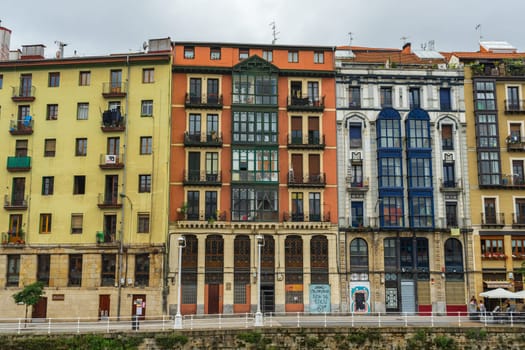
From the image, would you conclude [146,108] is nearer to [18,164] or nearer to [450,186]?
[18,164]

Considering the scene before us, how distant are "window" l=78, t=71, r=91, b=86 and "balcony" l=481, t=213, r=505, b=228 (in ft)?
128

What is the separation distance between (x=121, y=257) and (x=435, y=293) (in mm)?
28310

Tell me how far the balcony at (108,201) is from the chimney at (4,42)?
18815mm

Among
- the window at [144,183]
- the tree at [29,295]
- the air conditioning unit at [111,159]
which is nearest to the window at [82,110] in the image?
the air conditioning unit at [111,159]

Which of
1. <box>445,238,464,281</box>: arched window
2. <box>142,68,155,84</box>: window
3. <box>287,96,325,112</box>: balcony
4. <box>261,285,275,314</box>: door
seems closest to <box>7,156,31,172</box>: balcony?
<box>142,68,155,84</box>: window

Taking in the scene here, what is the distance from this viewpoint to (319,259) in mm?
53000

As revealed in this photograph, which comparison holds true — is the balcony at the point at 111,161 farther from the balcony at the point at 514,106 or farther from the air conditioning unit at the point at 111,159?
the balcony at the point at 514,106

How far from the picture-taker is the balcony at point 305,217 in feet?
175

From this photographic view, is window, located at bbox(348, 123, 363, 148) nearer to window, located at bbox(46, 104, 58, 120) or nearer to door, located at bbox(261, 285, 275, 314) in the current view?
door, located at bbox(261, 285, 275, 314)

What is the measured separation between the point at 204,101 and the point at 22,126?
1704 centimetres

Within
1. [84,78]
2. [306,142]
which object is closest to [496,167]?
[306,142]

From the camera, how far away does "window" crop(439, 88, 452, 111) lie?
186 feet

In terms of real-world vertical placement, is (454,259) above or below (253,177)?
below

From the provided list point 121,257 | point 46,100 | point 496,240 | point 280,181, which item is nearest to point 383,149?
point 280,181
